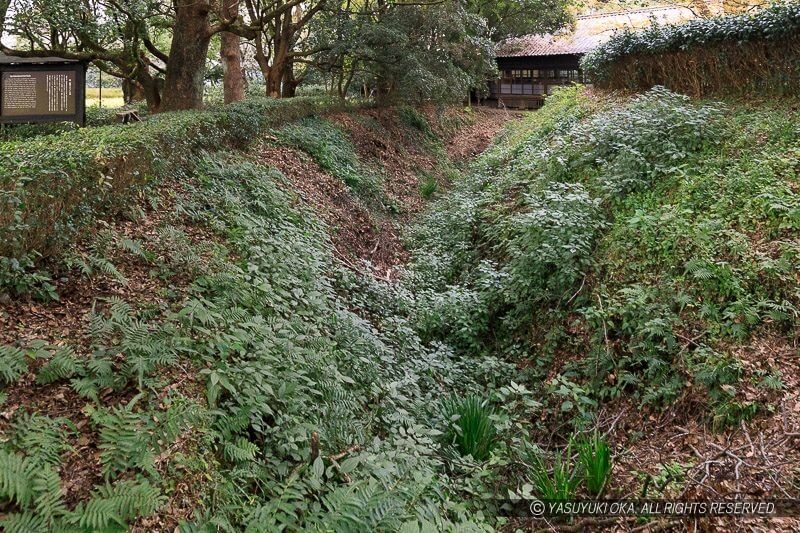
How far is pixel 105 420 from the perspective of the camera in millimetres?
2725

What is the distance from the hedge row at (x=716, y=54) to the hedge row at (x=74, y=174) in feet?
34.6

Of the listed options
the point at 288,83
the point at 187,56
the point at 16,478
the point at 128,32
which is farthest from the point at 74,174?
the point at 288,83

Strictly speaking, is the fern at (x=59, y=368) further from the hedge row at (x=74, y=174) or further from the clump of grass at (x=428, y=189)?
the clump of grass at (x=428, y=189)

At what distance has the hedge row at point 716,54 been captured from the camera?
9492 mm

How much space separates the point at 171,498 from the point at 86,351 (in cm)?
134

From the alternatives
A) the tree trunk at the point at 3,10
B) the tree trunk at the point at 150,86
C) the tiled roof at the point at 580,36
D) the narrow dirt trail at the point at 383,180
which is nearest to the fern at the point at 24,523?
the narrow dirt trail at the point at 383,180

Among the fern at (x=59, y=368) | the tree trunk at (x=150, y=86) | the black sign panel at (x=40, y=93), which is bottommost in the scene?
the fern at (x=59, y=368)

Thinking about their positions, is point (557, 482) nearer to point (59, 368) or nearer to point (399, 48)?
point (59, 368)

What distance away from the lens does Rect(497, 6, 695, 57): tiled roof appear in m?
26.8

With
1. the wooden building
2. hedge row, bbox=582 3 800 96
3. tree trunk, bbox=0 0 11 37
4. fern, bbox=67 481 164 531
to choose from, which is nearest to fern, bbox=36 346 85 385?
fern, bbox=67 481 164 531

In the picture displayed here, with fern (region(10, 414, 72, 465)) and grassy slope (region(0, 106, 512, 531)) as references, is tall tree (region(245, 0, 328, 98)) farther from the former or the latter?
fern (region(10, 414, 72, 465))

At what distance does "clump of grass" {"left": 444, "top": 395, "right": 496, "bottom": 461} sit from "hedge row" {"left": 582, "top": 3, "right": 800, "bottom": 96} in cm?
971

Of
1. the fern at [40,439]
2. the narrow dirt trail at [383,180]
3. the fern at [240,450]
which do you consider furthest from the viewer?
the narrow dirt trail at [383,180]

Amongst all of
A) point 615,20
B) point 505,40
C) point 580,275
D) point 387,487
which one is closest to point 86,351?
point 387,487
